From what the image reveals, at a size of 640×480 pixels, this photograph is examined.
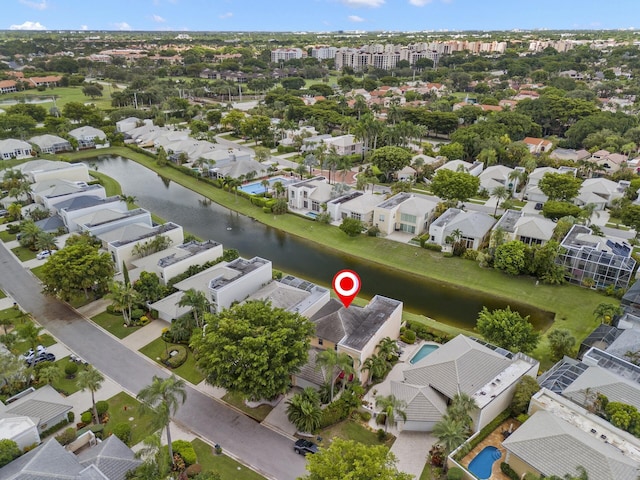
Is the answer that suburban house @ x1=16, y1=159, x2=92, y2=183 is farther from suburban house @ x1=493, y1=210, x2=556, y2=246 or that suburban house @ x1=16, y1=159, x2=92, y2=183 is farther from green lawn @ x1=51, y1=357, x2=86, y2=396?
suburban house @ x1=493, y1=210, x2=556, y2=246

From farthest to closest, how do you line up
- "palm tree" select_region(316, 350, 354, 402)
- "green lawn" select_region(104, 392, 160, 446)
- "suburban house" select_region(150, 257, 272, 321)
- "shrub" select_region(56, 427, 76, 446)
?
"suburban house" select_region(150, 257, 272, 321)
"green lawn" select_region(104, 392, 160, 446)
"palm tree" select_region(316, 350, 354, 402)
"shrub" select_region(56, 427, 76, 446)

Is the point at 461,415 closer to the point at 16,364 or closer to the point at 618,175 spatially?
the point at 16,364

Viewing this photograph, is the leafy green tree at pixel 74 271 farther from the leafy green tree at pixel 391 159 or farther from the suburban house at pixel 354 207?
the leafy green tree at pixel 391 159

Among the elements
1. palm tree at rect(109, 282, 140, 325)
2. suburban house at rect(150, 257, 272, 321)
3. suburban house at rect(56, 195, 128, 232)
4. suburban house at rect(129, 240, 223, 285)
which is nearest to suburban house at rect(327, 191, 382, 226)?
suburban house at rect(129, 240, 223, 285)

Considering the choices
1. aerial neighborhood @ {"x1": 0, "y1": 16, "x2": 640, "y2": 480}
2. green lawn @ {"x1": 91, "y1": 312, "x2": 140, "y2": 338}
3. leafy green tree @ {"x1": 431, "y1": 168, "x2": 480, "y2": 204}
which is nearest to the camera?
aerial neighborhood @ {"x1": 0, "y1": 16, "x2": 640, "y2": 480}

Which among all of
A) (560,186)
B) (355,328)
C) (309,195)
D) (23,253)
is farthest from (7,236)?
(560,186)

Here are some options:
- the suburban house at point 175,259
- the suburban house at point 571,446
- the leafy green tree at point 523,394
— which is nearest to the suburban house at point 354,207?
the suburban house at point 175,259
